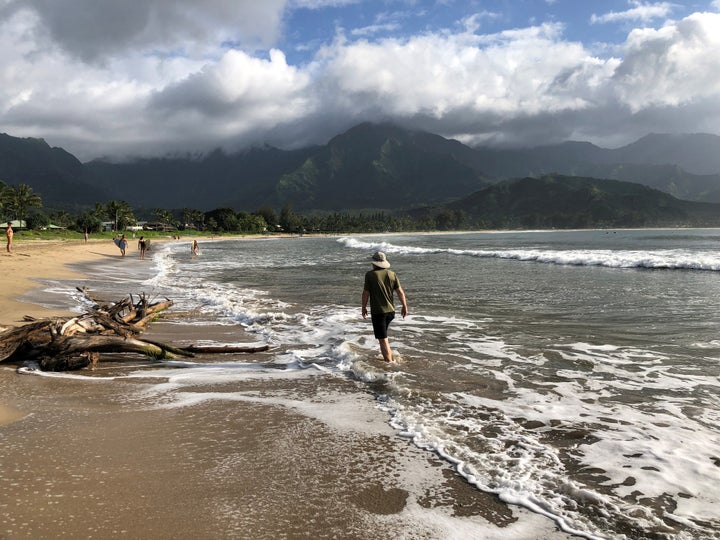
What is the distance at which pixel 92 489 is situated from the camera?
3840 mm

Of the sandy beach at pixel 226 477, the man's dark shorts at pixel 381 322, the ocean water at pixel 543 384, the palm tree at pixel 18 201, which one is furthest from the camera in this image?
the palm tree at pixel 18 201

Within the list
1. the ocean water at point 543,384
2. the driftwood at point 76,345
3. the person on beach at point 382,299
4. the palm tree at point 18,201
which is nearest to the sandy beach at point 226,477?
the ocean water at point 543,384

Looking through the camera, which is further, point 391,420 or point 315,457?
point 391,420

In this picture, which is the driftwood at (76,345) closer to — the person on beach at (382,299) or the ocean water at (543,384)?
the ocean water at (543,384)

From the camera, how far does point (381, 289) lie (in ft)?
27.6

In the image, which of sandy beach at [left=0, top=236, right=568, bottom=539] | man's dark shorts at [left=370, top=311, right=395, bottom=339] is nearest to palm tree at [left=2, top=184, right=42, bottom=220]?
man's dark shorts at [left=370, top=311, right=395, bottom=339]

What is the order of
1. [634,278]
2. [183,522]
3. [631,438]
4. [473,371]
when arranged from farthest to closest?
[634,278]
[473,371]
[631,438]
[183,522]

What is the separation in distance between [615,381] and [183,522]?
650cm

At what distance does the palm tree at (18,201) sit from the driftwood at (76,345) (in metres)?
103

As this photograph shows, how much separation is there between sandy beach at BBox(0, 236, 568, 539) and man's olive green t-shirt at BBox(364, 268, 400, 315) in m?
2.41

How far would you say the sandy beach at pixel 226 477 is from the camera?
135 inches

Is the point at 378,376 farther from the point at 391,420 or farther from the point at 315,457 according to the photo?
the point at 315,457

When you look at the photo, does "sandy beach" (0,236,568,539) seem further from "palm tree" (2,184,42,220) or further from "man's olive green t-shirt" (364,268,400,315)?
"palm tree" (2,184,42,220)

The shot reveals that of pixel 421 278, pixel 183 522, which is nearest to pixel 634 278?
pixel 421 278
